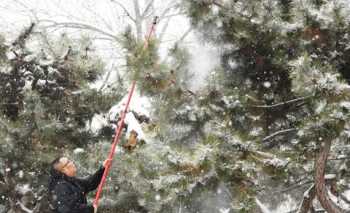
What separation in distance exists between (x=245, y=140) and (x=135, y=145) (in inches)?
98.8

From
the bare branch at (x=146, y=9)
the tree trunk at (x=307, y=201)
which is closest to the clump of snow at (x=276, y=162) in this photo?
the tree trunk at (x=307, y=201)

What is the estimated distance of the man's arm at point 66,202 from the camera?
14.5 ft

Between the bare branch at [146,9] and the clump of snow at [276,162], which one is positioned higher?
the clump of snow at [276,162]

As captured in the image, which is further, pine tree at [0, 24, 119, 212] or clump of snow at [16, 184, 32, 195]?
clump of snow at [16, 184, 32, 195]

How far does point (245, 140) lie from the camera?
4.16 metres

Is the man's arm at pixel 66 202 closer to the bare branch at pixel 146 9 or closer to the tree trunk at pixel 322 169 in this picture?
the tree trunk at pixel 322 169

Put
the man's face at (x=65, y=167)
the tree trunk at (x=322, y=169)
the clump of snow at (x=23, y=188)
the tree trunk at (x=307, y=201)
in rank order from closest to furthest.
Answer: the tree trunk at (x=322, y=169), the man's face at (x=65, y=167), the tree trunk at (x=307, y=201), the clump of snow at (x=23, y=188)

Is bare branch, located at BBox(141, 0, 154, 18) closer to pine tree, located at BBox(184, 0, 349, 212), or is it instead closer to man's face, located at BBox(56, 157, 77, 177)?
pine tree, located at BBox(184, 0, 349, 212)

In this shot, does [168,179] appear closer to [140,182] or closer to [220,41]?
[140,182]

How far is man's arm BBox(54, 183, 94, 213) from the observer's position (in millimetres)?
4426

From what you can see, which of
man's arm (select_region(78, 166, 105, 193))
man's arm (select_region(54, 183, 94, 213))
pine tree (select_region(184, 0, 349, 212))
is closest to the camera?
pine tree (select_region(184, 0, 349, 212))

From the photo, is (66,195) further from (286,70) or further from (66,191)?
(286,70)

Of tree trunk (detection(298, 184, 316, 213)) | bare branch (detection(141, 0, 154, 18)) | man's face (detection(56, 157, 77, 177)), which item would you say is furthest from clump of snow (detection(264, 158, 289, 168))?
bare branch (detection(141, 0, 154, 18))

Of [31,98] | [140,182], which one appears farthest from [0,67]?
[140,182]
